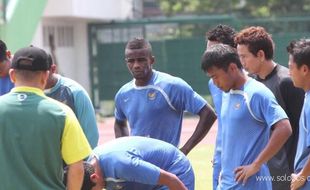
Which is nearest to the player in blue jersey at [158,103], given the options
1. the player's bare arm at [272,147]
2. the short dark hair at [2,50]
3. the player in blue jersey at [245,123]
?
the short dark hair at [2,50]

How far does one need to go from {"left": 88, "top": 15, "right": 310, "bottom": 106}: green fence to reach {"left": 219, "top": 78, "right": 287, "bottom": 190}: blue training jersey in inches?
624

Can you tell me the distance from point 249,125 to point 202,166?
23.5 feet

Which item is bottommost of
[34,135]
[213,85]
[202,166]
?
[202,166]

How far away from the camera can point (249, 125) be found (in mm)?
5059

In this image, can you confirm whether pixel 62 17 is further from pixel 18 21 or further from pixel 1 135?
pixel 1 135

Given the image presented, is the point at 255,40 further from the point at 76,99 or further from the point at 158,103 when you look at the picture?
the point at 76,99

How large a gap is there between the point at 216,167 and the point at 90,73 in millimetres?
15922

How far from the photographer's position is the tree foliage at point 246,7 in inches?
1277

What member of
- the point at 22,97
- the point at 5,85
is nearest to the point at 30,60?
the point at 22,97

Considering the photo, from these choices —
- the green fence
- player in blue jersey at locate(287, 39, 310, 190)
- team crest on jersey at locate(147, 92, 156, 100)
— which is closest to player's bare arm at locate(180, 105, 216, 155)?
team crest on jersey at locate(147, 92, 156, 100)

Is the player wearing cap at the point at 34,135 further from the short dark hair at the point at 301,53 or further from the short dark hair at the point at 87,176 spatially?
the short dark hair at the point at 301,53

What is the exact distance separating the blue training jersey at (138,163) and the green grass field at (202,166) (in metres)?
4.78

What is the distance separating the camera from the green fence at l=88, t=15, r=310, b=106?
2114 cm

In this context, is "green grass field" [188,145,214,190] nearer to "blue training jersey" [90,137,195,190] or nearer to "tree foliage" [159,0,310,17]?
"blue training jersey" [90,137,195,190]
